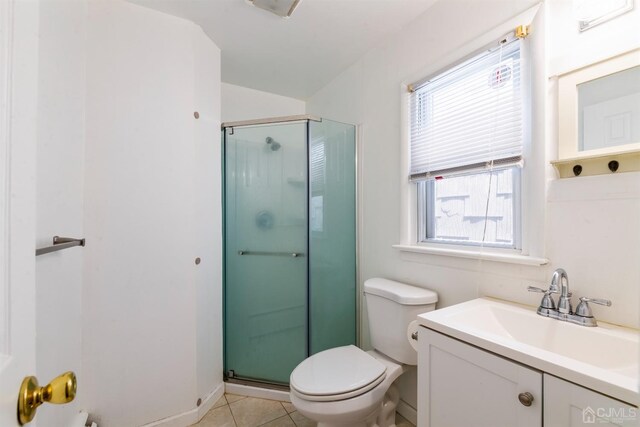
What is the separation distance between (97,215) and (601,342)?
6.86 ft

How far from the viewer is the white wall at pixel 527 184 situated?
0.89 meters

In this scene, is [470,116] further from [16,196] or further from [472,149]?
[16,196]

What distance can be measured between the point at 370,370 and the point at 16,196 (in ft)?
4.46

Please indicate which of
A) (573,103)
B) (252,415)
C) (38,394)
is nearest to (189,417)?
(252,415)

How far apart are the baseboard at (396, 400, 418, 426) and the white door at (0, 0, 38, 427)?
169 centimetres

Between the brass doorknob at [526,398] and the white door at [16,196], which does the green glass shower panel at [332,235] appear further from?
the white door at [16,196]

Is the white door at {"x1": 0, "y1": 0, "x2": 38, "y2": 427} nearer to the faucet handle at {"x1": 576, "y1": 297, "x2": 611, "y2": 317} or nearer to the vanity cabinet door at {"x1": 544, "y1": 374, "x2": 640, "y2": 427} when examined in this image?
the vanity cabinet door at {"x1": 544, "y1": 374, "x2": 640, "y2": 427}

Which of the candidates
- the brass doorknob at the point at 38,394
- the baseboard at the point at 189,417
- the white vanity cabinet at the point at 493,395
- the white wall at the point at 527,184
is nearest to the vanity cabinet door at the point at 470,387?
the white vanity cabinet at the point at 493,395

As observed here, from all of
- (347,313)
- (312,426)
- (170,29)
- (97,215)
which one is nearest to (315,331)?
(347,313)

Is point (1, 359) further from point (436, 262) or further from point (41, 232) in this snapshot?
point (436, 262)

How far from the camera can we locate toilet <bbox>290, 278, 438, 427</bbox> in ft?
3.79

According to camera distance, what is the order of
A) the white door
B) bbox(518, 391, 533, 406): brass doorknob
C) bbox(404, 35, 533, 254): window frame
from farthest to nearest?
1. bbox(404, 35, 533, 254): window frame
2. bbox(518, 391, 533, 406): brass doorknob
3. the white door

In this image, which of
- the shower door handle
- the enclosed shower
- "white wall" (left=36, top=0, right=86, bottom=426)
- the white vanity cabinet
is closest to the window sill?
the white vanity cabinet

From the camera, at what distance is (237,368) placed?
6.39ft
